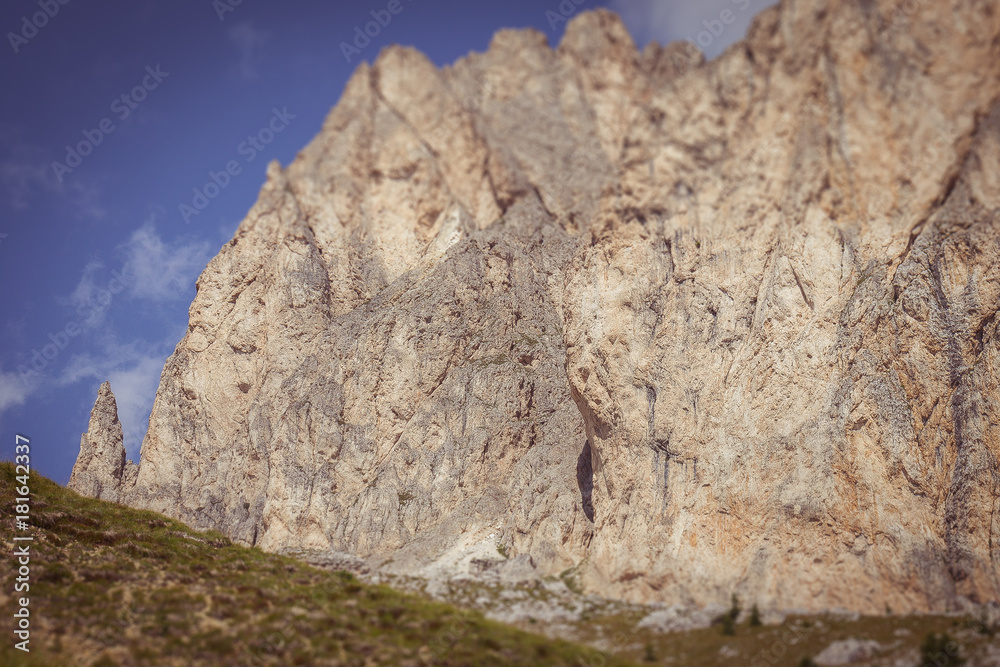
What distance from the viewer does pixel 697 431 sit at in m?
60.3

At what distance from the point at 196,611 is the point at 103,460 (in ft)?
247

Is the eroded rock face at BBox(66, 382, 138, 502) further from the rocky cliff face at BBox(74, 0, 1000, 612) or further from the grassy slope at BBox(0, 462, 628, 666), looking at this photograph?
the grassy slope at BBox(0, 462, 628, 666)

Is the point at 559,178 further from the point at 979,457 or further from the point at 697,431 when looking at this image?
the point at 979,457

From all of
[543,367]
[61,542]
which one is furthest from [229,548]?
[543,367]

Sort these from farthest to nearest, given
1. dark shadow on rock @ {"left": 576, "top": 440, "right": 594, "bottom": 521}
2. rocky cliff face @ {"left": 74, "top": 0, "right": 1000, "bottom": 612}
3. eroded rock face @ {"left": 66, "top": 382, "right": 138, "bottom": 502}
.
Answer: eroded rock face @ {"left": 66, "top": 382, "right": 138, "bottom": 502} → dark shadow on rock @ {"left": 576, "top": 440, "right": 594, "bottom": 521} → rocky cliff face @ {"left": 74, "top": 0, "right": 1000, "bottom": 612}

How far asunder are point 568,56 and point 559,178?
41556 mm
